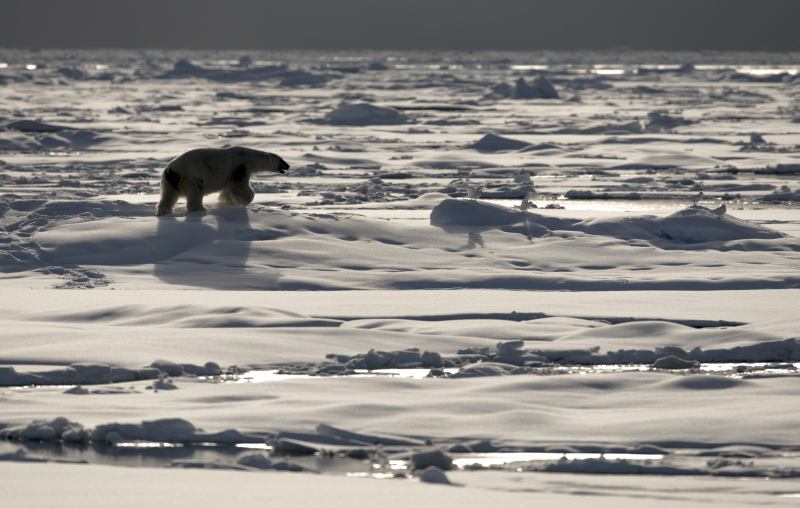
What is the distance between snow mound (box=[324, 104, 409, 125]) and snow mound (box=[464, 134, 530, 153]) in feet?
16.3

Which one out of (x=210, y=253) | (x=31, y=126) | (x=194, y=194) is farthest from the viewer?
(x=31, y=126)

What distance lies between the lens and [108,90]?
Result: 95.5ft

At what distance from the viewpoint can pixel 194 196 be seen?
20.2 ft

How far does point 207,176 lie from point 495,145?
7152mm

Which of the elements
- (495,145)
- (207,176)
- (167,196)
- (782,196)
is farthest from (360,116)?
(167,196)

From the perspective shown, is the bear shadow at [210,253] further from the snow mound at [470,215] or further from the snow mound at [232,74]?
the snow mound at [232,74]

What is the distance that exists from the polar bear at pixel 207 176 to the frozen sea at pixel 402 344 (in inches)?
6.9

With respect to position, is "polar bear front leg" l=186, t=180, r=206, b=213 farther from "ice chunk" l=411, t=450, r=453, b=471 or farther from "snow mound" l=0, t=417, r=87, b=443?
"ice chunk" l=411, t=450, r=453, b=471

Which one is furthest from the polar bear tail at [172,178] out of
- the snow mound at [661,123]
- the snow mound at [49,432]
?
the snow mound at [661,123]

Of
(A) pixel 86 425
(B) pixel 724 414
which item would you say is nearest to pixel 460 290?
(B) pixel 724 414

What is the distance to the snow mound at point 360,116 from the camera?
57.0 ft

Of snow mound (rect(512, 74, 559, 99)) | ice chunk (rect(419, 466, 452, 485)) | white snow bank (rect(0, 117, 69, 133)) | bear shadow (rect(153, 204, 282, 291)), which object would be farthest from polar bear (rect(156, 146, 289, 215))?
snow mound (rect(512, 74, 559, 99))

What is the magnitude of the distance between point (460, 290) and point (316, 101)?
20042 mm

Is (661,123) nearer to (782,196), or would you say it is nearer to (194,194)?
(782,196)
